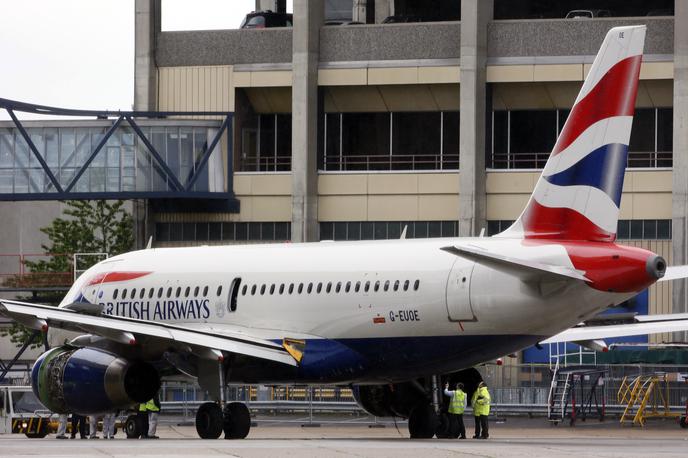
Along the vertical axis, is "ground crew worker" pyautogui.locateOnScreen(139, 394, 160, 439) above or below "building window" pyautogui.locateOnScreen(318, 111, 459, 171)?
below

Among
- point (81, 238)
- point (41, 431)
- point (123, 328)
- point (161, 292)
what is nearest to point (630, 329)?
point (161, 292)

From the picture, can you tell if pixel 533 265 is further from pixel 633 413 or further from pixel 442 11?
pixel 442 11

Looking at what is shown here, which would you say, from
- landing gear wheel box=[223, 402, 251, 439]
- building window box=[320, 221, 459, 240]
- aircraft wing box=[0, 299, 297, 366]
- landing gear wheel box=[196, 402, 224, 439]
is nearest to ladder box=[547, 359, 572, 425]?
building window box=[320, 221, 459, 240]

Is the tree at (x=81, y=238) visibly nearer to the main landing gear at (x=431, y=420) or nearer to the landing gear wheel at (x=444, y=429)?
the main landing gear at (x=431, y=420)

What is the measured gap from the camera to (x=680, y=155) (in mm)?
53469

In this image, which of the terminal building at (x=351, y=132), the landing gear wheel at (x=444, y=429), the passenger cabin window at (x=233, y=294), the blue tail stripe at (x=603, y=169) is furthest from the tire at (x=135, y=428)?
the terminal building at (x=351, y=132)

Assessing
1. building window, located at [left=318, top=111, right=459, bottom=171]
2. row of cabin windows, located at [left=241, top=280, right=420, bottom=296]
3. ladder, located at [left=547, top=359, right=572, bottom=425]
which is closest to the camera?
row of cabin windows, located at [left=241, top=280, right=420, bottom=296]

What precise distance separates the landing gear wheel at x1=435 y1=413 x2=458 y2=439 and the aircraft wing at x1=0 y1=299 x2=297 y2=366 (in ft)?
12.1

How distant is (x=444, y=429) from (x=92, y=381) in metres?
7.29

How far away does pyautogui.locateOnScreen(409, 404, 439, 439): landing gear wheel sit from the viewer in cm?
3153

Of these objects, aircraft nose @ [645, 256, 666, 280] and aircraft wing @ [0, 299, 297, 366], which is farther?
aircraft wing @ [0, 299, 297, 366]

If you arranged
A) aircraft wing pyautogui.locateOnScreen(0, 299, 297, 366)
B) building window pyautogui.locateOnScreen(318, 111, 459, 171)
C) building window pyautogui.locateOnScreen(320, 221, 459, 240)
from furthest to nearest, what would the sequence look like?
building window pyautogui.locateOnScreen(318, 111, 459, 171) → building window pyautogui.locateOnScreen(320, 221, 459, 240) → aircraft wing pyautogui.locateOnScreen(0, 299, 297, 366)

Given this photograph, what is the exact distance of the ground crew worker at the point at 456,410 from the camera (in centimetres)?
3175

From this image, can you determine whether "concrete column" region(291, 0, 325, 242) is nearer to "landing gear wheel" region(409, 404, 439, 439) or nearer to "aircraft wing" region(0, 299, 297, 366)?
"landing gear wheel" region(409, 404, 439, 439)
